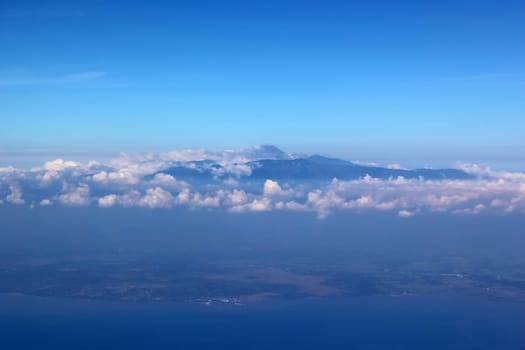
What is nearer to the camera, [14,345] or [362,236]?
[14,345]

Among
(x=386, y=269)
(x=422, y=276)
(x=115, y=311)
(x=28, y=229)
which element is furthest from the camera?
(x=28, y=229)

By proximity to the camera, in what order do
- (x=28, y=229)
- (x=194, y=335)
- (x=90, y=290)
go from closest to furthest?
1. (x=194, y=335)
2. (x=90, y=290)
3. (x=28, y=229)

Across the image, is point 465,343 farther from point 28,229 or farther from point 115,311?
point 28,229

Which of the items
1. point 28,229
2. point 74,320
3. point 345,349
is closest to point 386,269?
point 345,349

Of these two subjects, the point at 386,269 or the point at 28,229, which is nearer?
the point at 386,269

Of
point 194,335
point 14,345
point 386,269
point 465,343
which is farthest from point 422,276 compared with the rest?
point 14,345

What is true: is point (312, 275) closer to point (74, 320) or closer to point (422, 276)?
point (422, 276)
